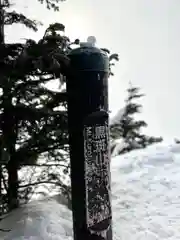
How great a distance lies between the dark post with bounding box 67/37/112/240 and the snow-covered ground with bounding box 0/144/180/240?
0.84m

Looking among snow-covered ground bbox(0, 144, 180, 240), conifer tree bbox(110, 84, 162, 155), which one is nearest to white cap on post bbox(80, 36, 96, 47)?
snow-covered ground bbox(0, 144, 180, 240)

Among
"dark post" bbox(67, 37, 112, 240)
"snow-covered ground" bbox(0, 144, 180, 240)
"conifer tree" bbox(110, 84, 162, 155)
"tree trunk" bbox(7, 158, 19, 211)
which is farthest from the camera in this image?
"conifer tree" bbox(110, 84, 162, 155)

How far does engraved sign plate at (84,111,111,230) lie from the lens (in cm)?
280

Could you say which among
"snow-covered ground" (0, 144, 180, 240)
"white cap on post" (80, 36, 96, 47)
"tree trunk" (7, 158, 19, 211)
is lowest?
"snow-covered ground" (0, 144, 180, 240)

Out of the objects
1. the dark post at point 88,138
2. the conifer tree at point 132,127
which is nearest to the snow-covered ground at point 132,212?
the dark post at point 88,138

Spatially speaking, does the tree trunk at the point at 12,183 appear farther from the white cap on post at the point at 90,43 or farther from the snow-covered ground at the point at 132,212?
the white cap on post at the point at 90,43

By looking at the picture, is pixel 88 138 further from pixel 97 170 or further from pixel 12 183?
pixel 12 183

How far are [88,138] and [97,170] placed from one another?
11.5 inches

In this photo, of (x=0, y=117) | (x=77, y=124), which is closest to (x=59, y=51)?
(x=77, y=124)

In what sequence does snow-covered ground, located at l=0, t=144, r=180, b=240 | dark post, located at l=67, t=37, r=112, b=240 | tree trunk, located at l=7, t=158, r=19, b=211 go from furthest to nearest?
1. tree trunk, located at l=7, t=158, r=19, b=211
2. snow-covered ground, located at l=0, t=144, r=180, b=240
3. dark post, located at l=67, t=37, r=112, b=240

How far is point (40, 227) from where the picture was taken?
3.66m

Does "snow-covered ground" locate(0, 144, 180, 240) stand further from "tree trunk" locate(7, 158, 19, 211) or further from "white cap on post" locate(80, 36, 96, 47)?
"white cap on post" locate(80, 36, 96, 47)

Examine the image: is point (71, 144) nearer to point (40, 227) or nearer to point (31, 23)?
point (40, 227)

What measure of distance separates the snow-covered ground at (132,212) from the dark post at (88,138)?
2.76ft
